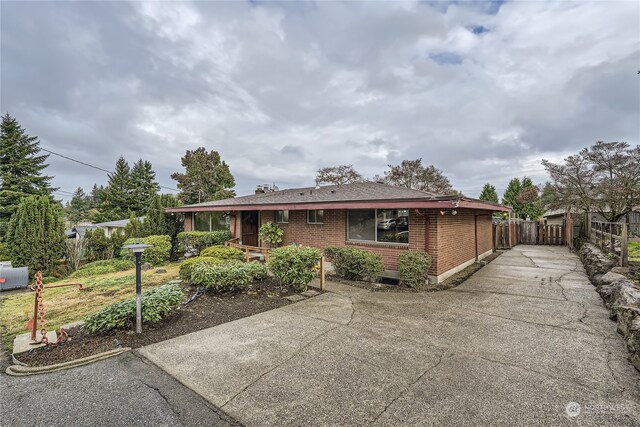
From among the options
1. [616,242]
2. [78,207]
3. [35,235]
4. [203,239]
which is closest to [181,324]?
[203,239]

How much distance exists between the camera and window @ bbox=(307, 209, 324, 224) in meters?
10.4

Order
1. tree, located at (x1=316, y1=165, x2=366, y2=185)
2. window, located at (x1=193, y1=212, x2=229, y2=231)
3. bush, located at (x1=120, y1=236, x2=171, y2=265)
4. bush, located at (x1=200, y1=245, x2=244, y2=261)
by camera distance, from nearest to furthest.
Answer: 1. bush, located at (x1=200, y1=245, x2=244, y2=261)
2. bush, located at (x1=120, y1=236, x2=171, y2=265)
3. window, located at (x1=193, y1=212, x2=229, y2=231)
4. tree, located at (x1=316, y1=165, x2=366, y2=185)

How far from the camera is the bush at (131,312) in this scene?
4.50m

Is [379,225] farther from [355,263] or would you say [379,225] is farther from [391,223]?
[355,263]

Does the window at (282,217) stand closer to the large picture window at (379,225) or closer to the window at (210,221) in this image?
the large picture window at (379,225)

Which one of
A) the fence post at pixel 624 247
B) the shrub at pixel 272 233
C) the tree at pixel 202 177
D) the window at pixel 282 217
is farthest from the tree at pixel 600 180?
the tree at pixel 202 177

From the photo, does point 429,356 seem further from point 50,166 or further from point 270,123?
point 50,166

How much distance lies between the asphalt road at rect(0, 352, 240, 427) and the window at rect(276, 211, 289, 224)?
8.37m

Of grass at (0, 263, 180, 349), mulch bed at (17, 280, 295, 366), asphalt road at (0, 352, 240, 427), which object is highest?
asphalt road at (0, 352, 240, 427)

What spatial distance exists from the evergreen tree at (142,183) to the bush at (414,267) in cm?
4336

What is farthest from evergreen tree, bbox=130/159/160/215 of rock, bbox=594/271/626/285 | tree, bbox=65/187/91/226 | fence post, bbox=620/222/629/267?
fence post, bbox=620/222/629/267

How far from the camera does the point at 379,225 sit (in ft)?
28.9

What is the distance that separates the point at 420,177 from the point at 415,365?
28833 millimetres

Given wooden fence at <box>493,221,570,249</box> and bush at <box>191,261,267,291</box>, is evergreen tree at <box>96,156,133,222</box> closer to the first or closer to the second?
bush at <box>191,261,267,291</box>
